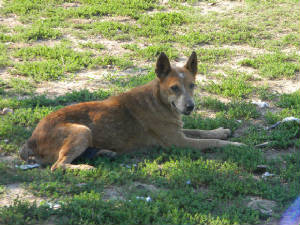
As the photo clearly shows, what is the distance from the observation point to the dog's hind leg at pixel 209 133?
7229mm

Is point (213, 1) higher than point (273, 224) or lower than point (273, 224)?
higher

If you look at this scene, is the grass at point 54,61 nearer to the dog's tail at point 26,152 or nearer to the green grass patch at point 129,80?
the green grass patch at point 129,80

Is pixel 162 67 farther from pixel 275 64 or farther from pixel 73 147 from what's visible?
pixel 275 64

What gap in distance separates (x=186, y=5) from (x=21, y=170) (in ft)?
30.3

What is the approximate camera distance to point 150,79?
9.22 meters

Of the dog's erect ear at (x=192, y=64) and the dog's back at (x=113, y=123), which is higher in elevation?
the dog's erect ear at (x=192, y=64)

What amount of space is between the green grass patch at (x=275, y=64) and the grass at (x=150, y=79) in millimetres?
23

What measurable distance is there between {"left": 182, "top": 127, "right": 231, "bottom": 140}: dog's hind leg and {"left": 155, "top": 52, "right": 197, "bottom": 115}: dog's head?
22.4 inches

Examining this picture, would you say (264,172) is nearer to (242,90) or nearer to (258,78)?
(242,90)

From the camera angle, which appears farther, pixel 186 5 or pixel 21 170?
pixel 186 5

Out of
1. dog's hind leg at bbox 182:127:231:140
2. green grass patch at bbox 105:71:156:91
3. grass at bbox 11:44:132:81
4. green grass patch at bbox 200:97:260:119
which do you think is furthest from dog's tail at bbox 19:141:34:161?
green grass patch at bbox 200:97:260:119

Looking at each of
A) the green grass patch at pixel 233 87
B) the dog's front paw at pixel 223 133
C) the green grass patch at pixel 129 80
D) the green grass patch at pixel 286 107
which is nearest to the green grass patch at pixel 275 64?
the green grass patch at pixel 233 87

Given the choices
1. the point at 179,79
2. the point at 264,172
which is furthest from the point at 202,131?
the point at 264,172

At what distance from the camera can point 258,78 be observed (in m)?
9.48
